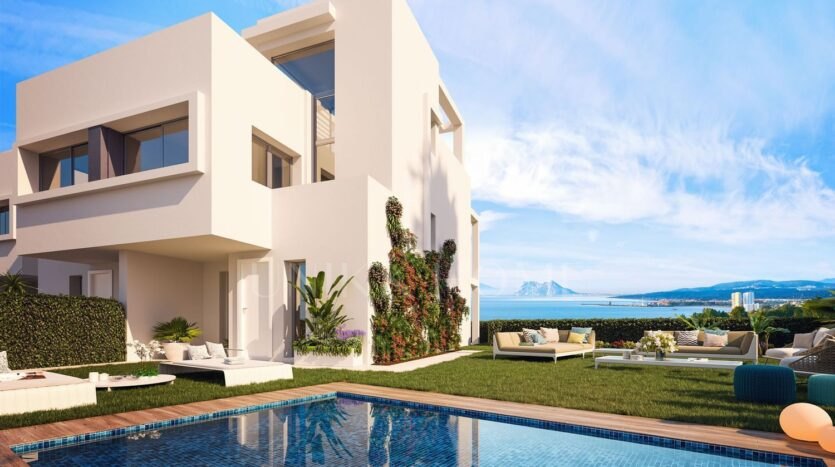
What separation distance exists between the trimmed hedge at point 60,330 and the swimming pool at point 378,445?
735cm

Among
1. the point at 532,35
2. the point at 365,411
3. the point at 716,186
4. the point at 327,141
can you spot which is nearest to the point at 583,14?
the point at 532,35

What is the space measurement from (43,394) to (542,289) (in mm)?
184559

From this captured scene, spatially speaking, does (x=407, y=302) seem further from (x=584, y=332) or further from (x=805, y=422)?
(x=805, y=422)

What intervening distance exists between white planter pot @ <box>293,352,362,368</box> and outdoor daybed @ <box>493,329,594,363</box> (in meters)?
4.15

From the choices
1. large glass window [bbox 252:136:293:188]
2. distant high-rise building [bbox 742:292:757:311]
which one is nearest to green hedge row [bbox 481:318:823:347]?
distant high-rise building [bbox 742:292:757:311]

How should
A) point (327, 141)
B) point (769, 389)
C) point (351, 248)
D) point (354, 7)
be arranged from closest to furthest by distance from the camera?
1. point (769, 389)
2. point (351, 248)
3. point (354, 7)
4. point (327, 141)

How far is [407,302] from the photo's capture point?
14.5m

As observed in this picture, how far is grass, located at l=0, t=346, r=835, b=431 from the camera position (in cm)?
693

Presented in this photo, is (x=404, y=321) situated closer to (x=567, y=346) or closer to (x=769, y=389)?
(x=567, y=346)

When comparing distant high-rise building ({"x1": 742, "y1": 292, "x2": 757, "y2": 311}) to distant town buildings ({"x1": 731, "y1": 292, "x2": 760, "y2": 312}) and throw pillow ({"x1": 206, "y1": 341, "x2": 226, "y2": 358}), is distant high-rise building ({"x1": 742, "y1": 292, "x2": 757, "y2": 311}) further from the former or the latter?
throw pillow ({"x1": 206, "y1": 341, "x2": 226, "y2": 358})

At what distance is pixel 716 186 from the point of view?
40.5m

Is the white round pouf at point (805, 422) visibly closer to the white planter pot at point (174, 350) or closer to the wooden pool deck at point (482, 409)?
the wooden pool deck at point (482, 409)

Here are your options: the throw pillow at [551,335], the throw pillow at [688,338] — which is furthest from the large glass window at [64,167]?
the throw pillow at [688,338]

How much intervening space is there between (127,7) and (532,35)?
16.9 meters
